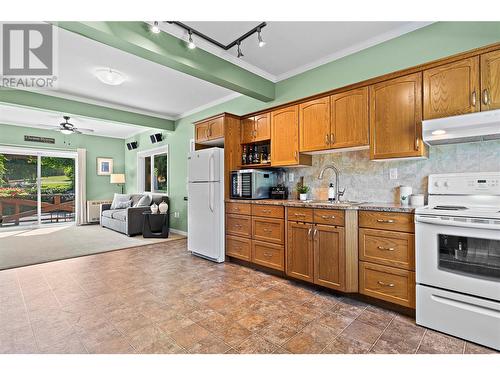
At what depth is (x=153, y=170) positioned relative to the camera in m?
7.19

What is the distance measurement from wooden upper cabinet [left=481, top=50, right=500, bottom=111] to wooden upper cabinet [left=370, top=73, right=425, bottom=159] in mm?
429

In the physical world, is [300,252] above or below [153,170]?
below

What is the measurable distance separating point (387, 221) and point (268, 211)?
54.2 inches

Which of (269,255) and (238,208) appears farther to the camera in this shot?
(238,208)

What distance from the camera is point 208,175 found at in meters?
3.76

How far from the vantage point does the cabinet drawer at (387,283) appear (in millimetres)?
2121

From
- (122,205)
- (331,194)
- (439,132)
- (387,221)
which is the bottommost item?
(122,205)

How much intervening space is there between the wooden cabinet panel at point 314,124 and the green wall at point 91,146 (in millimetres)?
7197

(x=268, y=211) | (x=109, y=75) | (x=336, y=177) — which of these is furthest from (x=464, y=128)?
(x=109, y=75)

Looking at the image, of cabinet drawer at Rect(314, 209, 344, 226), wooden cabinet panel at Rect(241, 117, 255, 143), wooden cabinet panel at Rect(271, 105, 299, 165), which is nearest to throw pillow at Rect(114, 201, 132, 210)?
wooden cabinet panel at Rect(241, 117, 255, 143)

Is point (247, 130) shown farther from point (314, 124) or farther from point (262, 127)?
point (314, 124)

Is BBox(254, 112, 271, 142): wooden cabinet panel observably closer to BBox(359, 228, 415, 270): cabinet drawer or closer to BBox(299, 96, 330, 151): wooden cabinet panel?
BBox(299, 96, 330, 151): wooden cabinet panel

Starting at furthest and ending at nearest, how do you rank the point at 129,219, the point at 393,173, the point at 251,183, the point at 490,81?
1. the point at 129,219
2. the point at 251,183
3. the point at 393,173
4. the point at 490,81

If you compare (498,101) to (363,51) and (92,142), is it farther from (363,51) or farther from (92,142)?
(92,142)
